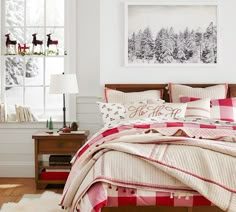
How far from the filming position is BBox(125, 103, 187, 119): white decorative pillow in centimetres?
511

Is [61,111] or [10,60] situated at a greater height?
[10,60]

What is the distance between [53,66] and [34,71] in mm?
227

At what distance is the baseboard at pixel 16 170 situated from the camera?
6316 millimetres

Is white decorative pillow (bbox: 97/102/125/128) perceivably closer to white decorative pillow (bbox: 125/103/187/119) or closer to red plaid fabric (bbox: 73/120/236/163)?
white decorative pillow (bbox: 125/103/187/119)

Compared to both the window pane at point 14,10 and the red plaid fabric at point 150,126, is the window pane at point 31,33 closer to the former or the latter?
the window pane at point 14,10

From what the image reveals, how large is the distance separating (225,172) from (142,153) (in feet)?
1.73

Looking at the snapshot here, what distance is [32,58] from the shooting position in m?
6.38

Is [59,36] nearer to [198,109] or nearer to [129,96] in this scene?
[129,96]

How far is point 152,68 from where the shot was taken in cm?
591

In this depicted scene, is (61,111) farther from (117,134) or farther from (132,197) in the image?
(132,197)

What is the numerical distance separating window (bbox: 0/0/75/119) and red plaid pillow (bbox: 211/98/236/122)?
6.17ft

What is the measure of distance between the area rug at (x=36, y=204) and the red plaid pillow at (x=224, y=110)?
1.71 metres

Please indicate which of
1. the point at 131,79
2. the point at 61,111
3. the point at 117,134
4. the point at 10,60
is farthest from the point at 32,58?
the point at 117,134

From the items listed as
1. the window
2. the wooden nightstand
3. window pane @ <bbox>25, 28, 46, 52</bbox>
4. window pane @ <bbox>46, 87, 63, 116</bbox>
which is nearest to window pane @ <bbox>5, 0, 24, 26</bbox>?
the window
